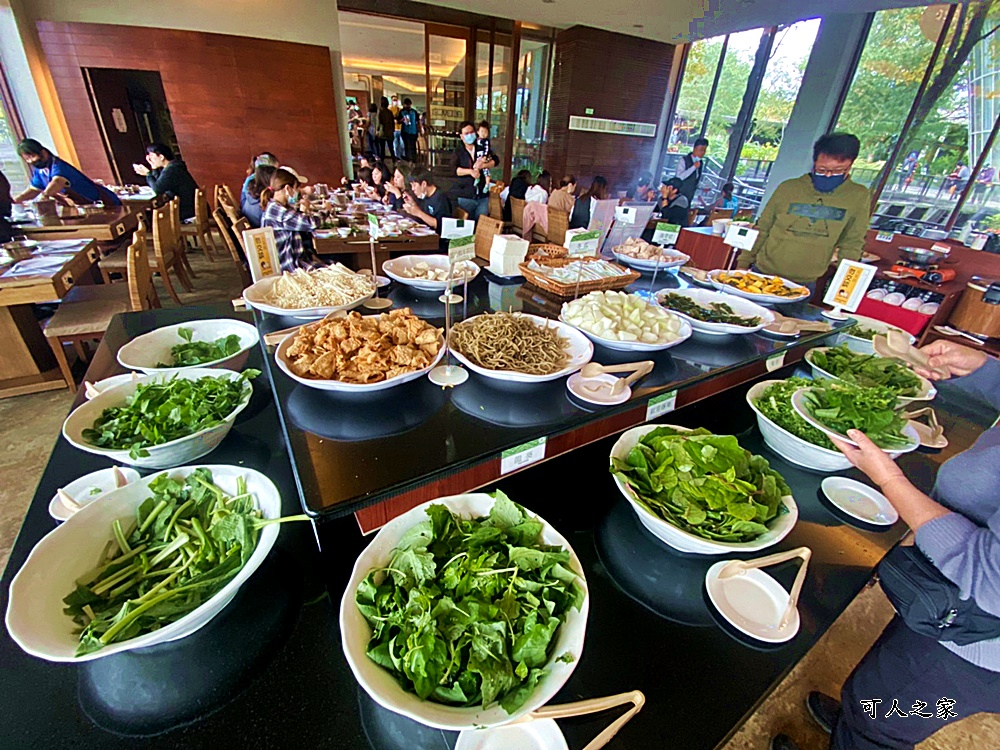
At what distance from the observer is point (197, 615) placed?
2.25 ft

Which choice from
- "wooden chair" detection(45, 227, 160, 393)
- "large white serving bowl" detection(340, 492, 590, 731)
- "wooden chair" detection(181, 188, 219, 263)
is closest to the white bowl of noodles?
"large white serving bowl" detection(340, 492, 590, 731)

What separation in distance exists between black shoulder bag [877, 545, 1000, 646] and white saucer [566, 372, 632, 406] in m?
0.73

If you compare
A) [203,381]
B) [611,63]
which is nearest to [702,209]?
[611,63]

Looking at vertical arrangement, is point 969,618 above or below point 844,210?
below

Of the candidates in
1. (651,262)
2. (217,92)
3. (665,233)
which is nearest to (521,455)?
(665,233)

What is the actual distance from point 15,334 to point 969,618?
4930 mm

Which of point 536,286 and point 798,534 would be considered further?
point 536,286

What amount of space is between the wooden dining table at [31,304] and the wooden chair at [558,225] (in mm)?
3766

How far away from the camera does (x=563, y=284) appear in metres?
1.83

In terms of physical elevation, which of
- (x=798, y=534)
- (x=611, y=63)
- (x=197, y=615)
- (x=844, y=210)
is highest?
(x=611, y=63)

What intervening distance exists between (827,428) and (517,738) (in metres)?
1.12

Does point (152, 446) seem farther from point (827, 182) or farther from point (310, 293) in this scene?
point (827, 182)

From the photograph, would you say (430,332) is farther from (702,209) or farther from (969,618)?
(702,209)

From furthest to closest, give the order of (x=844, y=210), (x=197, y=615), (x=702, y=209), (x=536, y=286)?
1. (x=702, y=209)
2. (x=844, y=210)
3. (x=536, y=286)
4. (x=197, y=615)
